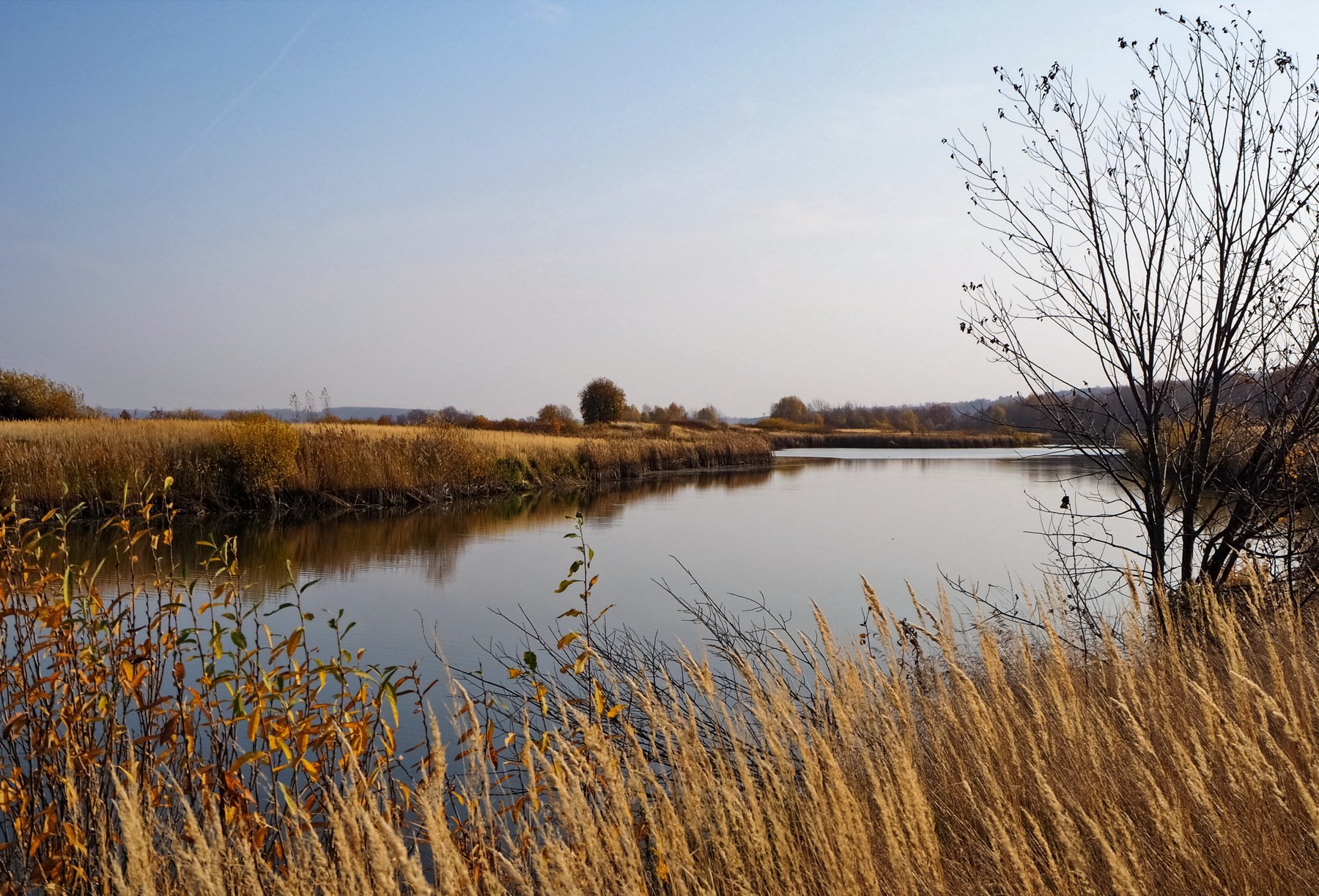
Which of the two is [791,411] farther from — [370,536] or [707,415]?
[370,536]

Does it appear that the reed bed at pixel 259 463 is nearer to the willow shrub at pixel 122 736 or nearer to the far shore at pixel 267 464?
the far shore at pixel 267 464

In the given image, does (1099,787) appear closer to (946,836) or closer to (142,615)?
(946,836)

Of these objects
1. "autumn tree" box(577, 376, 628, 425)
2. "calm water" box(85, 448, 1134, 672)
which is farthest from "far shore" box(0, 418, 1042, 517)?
"autumn tree" box(577, 376, 628, 425)

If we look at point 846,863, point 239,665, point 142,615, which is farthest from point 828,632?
point 142,615

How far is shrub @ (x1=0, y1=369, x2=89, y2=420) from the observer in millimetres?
26469

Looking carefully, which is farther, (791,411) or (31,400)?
(791,411)

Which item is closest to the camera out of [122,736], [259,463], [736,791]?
[736,791]

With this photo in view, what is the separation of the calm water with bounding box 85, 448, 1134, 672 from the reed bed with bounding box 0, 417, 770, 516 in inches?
60.0

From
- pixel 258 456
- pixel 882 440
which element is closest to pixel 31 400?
pixel 258 456

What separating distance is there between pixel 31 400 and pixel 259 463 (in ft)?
54.4

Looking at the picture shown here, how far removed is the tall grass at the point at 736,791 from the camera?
5.81 ft

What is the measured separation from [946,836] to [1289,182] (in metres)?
3.68

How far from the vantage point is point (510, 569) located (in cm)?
1063

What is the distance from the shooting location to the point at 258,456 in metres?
15.9
